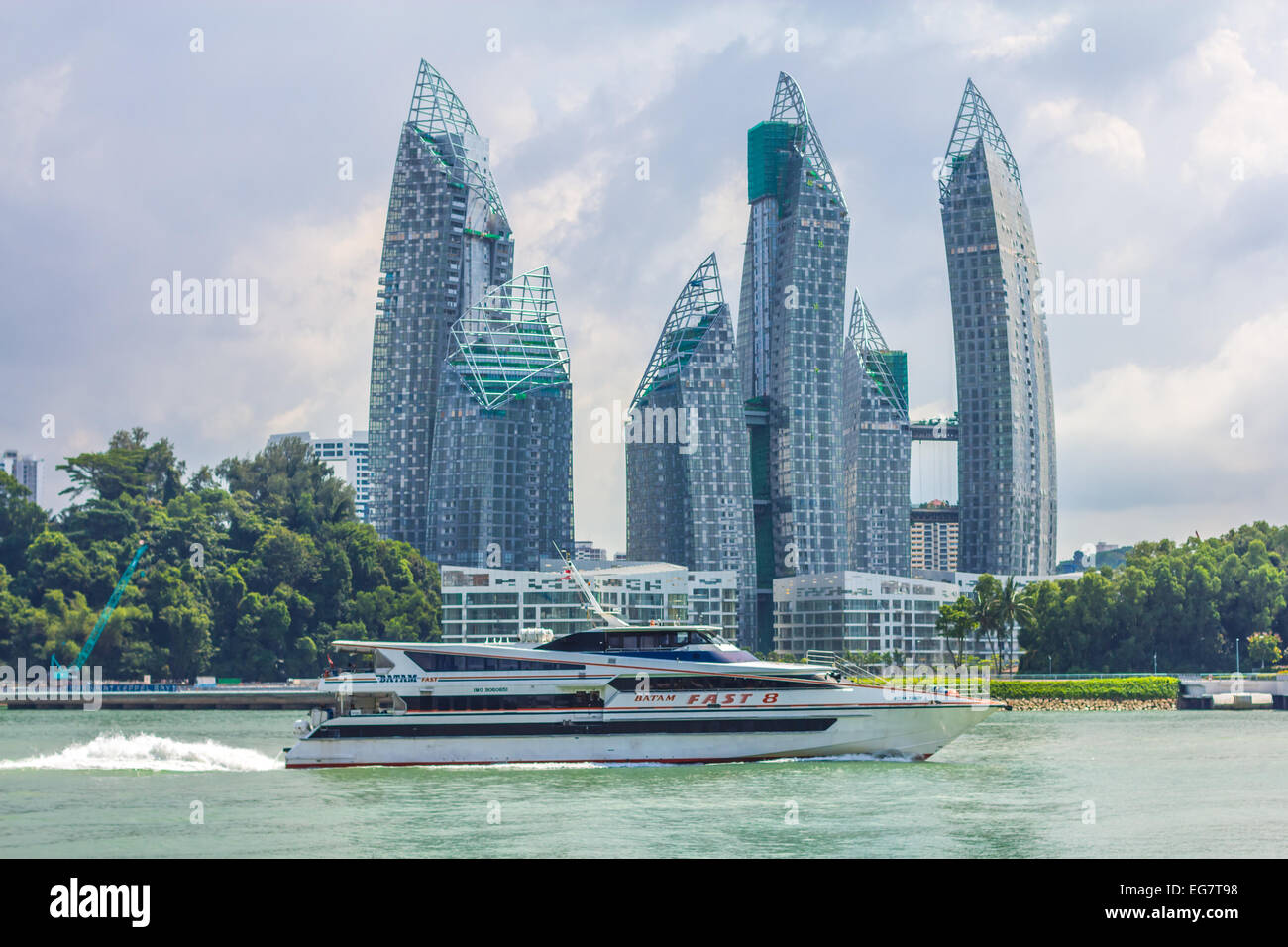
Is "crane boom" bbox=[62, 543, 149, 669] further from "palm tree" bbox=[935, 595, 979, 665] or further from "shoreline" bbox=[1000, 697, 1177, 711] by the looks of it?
"shoreline" bbox=[1000, 697, 1177, 711]

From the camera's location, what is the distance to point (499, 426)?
181m

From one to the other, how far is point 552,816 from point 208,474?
5778 inches

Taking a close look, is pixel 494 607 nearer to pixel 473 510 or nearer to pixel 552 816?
pixel 473 510

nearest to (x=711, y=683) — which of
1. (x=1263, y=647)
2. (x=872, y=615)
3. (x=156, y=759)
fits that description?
(x=156, y=759)

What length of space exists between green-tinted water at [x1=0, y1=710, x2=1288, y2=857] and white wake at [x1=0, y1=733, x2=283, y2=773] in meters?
0.12

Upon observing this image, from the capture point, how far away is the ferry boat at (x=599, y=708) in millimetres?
53844

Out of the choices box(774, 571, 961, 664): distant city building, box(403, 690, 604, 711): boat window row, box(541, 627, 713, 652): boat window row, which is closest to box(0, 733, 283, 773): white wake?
box(403, 690, 604, 711): boat window row

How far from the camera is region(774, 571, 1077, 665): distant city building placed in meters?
164

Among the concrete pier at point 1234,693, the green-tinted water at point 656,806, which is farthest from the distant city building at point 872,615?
the green-tinted water at point 656,806

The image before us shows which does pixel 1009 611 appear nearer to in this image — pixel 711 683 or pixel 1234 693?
pixel 1234 693

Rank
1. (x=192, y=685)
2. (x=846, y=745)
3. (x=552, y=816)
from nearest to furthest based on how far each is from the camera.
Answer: (x=552, y=816)
(x=846, y=745)
(x=192, y=685)
